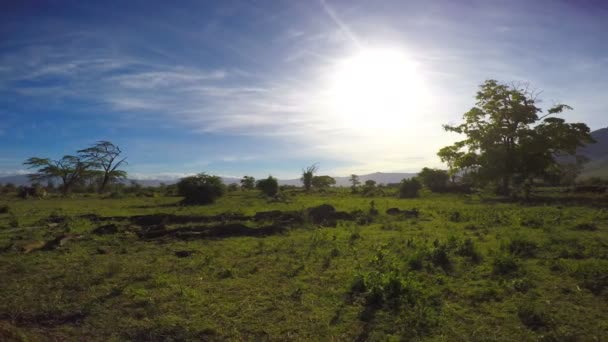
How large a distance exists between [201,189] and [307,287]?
82.8 ft

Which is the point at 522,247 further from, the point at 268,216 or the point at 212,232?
the point at 268,216

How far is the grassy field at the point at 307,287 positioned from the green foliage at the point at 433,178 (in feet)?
100

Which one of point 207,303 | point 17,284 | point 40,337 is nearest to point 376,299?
point 207,303

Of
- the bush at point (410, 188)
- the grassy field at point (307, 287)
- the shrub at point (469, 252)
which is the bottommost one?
the grassy field at point (307, 287)

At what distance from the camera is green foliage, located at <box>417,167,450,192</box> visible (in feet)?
145

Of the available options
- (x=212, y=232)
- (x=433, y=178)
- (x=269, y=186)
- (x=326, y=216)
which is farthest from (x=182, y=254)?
(x=433, y=178)

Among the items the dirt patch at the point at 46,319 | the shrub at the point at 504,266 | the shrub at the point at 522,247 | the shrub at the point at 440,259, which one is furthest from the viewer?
the shrub at the point at 522,247

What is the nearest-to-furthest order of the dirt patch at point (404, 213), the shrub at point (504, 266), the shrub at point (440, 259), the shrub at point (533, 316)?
the shrub at point (533, 316), the shrub at point (504, 266), the shrub at point (440, 259), the dirt patch at point (404, 213)

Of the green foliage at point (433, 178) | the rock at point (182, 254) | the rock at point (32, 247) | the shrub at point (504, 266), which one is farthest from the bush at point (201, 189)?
the green foliage at point (433, 178)

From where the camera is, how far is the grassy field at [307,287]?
5.74 m

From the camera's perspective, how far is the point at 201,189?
31094mm

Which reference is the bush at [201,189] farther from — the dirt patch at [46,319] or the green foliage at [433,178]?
the green foliage at [433,178]

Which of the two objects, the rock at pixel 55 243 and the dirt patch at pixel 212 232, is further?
the dirt patch at pixel 212 232

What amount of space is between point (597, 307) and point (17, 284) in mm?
12715
